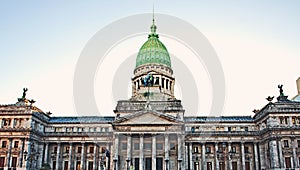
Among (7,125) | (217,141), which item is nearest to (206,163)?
(217,141)

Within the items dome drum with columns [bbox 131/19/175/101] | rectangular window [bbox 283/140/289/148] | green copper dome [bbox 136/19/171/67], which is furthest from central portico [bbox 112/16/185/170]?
rectangular window [bbox 283/140/289/148]

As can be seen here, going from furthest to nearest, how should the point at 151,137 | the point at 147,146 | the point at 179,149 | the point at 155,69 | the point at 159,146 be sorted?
the point at 155,69
the point at 159,146
the point at 147,146
the point at 151,137
the point at 179,149

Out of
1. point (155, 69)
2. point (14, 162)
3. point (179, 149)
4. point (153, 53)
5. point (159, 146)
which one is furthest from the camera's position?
point (153, 53)

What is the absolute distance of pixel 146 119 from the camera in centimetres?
6662

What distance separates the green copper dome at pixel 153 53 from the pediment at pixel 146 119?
83.1ft

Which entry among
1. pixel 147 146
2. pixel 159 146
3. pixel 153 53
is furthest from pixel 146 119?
pixel 153 53

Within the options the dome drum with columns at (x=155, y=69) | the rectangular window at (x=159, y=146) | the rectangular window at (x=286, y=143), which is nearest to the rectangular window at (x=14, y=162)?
the rectangular window at (x=159, y=146)

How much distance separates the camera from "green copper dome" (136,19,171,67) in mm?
88938

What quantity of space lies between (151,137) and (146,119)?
4.34 m

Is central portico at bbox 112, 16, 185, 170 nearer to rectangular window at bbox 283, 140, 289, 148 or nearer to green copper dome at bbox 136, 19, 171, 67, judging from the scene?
green copper dome at bbox 136, 19, 171, 67

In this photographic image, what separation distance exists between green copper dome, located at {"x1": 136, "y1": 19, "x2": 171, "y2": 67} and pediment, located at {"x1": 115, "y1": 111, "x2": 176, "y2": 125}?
25333 mm

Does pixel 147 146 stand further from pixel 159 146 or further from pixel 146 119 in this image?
pixel 146 119

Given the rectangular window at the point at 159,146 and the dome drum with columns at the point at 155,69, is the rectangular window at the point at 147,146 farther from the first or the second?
the dome drum with columns at the point at 155,69

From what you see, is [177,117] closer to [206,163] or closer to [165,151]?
[165,151]
